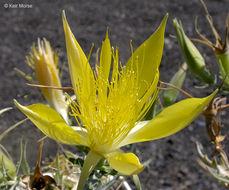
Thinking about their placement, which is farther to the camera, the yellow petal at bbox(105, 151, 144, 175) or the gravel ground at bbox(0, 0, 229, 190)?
the gravel ground at bbox(0, 0, 229, 190)

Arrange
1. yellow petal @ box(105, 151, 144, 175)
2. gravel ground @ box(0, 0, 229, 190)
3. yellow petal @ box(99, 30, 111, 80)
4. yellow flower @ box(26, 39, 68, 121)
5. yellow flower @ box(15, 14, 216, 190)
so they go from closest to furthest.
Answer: yellow petal @ box(105, 151, 144, 175) < yellow flower @ box(15, 14, 216, 190) < yellow petal @ box(99, 30, 111, 80) < yellow flower @ box(26, 39, 68, 121) < gravel ground @ box(0, 0, 229, 190)

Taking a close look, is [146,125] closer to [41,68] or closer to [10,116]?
[41,68]

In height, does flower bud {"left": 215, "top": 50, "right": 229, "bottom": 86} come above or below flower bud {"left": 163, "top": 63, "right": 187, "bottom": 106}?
above

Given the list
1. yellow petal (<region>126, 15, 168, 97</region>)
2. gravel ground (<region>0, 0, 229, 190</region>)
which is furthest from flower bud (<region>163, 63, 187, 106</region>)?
gravel ground (<region>0, 0, 229, 190</region>)

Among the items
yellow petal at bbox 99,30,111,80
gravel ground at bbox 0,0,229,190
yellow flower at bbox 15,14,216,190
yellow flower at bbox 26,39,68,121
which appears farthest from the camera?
gravel ground at bbox 0,0,229,190

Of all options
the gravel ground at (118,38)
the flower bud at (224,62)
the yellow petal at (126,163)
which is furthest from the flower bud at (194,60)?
the gravel ground at (118,38)

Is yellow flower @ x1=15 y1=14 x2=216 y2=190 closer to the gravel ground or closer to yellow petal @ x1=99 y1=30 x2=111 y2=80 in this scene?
yellow petal @ x1=99 y1=30 x2=111 y2=80

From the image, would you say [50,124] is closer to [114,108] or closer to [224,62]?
[114,108]
